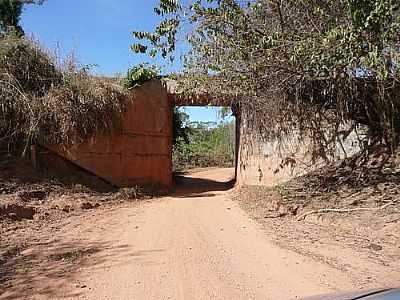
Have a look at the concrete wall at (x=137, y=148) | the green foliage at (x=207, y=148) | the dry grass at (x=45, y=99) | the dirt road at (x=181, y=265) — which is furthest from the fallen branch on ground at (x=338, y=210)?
the green foliage at (x=207, y=148)

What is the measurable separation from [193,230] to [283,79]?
3776 millimetres

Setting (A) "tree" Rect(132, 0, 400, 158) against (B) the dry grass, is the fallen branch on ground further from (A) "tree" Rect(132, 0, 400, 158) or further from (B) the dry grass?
(B) the dry grass

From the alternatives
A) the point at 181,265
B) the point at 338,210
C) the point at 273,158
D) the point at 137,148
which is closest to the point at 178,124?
the point at 137,148

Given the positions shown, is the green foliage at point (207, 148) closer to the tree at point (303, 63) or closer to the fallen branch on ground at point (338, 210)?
the tree at point (303, 63)

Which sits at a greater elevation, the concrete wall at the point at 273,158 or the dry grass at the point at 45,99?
the dry grass at the point at 45,99

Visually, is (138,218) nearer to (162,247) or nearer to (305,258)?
(162,247)

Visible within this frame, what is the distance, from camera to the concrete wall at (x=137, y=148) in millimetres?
11695

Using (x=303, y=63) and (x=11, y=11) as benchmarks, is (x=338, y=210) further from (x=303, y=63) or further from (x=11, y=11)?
(x=11, y=11)

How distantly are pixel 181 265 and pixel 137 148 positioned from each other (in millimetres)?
7739

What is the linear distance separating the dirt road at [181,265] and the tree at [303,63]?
3.02 meters

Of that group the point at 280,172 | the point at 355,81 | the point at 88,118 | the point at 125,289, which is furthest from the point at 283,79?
the point at 125,289

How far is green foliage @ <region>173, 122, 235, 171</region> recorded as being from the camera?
26375mm

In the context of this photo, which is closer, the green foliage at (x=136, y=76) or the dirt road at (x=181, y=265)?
the dirt road at (x=181, y=265)

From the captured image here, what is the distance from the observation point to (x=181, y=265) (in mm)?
5371
